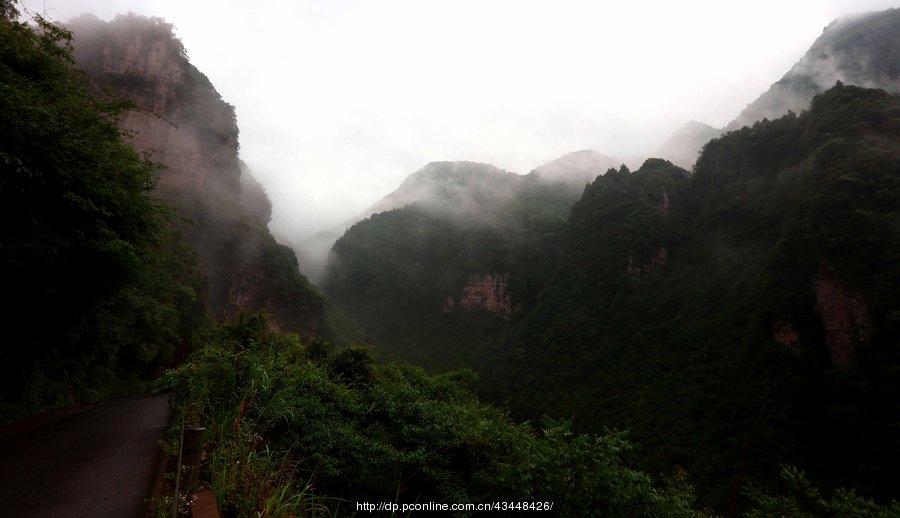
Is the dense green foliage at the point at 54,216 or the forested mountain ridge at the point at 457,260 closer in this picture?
the dense green foliage at the point at 54,216

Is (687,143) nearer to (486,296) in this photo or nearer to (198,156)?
(486,296)

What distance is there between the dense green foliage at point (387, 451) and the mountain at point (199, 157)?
40.6m

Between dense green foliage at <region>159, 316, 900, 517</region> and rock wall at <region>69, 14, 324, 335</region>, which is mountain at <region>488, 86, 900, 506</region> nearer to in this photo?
dense green foliage at <region>159, 316, 900, 517</region>

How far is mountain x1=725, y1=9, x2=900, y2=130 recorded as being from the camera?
258 ft

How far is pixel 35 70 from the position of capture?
25.9 feet

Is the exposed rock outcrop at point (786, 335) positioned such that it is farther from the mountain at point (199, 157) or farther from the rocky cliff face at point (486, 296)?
the rocky cliff face at point (486, 296)

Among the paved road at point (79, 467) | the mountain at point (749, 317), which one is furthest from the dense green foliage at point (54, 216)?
the mountain at point (749, 317)

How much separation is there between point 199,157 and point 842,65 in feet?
397

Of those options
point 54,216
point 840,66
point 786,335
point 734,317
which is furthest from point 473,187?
point 54,216

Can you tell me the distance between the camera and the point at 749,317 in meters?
38.3

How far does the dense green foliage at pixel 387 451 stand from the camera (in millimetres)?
5117

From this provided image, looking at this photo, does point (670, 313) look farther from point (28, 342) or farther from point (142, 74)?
point (142, 74)

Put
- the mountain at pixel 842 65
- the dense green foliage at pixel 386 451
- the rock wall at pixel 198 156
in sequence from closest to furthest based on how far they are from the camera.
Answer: the dense green foliage at pixel 386 451, the rock wall at pixel 198 156, the mountain at pixel 842 65

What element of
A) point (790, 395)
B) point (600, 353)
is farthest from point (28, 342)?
point (600, 353)
